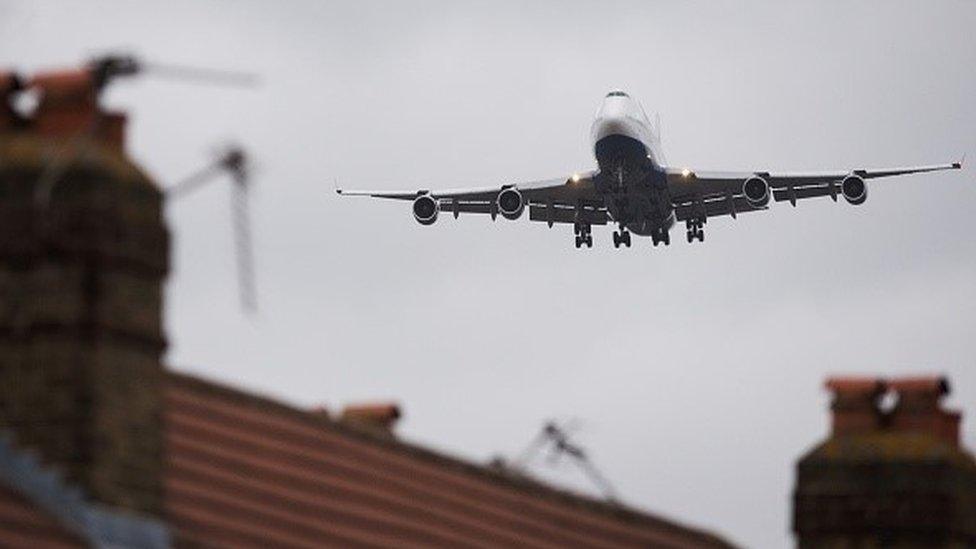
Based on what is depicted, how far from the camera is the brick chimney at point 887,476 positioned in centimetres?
2748

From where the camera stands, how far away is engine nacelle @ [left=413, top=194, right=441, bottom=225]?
2972 inches

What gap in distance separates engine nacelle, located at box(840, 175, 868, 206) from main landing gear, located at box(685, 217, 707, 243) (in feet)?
14.9

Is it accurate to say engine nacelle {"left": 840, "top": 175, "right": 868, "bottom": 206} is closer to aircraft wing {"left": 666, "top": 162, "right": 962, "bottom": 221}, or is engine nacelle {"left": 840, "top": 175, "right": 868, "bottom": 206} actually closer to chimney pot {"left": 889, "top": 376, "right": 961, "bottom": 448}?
aircraft wing {"left": 666, "top": 162, "right": 962, "bottom": 221}

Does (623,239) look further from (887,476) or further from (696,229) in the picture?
(887,476)

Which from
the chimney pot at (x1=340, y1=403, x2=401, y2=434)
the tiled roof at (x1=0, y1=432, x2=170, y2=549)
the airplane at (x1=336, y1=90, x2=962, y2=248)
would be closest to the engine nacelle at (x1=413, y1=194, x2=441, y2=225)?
the airplane at (x1=336, y1=90, x2=962, y2=248)

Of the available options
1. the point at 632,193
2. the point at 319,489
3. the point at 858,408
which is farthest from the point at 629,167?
the point at 319,489

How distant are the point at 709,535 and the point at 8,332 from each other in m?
11.1

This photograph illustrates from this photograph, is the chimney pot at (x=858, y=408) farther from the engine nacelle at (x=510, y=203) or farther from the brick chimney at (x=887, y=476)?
the engine nacelle at (x=510, y=203)

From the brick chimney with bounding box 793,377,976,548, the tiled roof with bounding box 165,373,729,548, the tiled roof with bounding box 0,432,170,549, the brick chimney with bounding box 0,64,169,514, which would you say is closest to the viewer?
the tiled roof with bounding box 0,432,170,549

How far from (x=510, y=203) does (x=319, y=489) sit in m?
50.9

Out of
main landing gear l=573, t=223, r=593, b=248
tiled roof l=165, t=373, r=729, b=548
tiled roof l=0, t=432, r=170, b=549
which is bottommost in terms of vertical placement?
tiled roof l=0, t=432, r=170, b=549

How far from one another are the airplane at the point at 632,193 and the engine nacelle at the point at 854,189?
0.03 meters

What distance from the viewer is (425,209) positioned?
7581 centimetres

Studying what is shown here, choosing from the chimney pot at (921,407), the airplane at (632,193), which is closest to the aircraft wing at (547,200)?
the airplane at (632,193)
